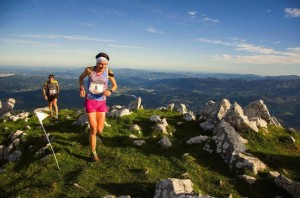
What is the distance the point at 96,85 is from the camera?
1496cm

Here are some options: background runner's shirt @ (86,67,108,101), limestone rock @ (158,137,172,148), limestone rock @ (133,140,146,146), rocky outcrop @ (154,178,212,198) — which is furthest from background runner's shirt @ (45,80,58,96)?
rocky outcrop @ (154,178,212,198)

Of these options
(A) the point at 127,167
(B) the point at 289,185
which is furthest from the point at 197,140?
(B) the point at 289,185

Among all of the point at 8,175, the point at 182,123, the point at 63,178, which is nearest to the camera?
the point at 63,178

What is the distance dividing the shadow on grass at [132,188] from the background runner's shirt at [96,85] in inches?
177

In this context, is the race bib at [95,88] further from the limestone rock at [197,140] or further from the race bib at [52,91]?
the race bib at [52,91]

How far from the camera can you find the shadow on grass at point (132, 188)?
12.6m

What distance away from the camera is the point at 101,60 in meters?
14.3

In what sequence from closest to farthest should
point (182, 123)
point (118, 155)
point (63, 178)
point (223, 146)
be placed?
point (63, 178) → point (118, 155) → point (223, 146) → point (182, 123)

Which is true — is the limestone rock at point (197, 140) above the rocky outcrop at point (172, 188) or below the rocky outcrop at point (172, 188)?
below

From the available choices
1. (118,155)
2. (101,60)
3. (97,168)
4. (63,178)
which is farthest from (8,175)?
(101,60)

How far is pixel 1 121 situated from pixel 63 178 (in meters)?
19.5

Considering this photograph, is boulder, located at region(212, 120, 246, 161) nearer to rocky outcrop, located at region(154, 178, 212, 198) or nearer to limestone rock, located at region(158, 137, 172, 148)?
limestone rock, located at region(158, 137, 172, 148)

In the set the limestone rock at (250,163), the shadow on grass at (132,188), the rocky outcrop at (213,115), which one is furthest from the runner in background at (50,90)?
the limestone rock at (250,163)

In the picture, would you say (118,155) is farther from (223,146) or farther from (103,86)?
(223,146)
